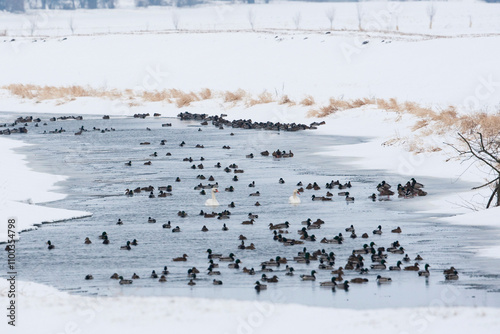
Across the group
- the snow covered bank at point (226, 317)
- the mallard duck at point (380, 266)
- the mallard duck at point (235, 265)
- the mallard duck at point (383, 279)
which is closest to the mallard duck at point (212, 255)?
the mallard duck at point (235, 265)

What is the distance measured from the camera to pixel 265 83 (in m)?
84.6

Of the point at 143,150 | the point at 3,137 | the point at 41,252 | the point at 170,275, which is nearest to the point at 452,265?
the point at 170,275

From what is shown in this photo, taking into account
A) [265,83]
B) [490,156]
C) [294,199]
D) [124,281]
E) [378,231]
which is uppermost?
[265,83]

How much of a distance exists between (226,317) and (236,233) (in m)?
7.12

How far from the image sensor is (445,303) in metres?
15.2

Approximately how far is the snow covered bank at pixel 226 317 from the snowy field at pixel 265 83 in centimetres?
3

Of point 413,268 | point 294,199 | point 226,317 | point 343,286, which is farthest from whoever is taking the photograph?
point 294,199

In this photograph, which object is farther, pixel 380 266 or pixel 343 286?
pixel 380 266

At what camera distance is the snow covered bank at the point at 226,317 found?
46.4 feet

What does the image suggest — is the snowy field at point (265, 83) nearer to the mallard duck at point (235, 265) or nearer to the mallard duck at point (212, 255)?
the mallard duck at point (235, 265)

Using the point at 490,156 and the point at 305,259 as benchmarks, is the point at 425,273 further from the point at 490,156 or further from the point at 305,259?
the point at 490,156

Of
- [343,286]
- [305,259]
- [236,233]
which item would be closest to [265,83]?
[236,233]

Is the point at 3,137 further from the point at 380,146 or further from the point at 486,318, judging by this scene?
the point at 486,318

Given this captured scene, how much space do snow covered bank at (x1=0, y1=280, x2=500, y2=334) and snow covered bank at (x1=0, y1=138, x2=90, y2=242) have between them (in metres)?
6.89
